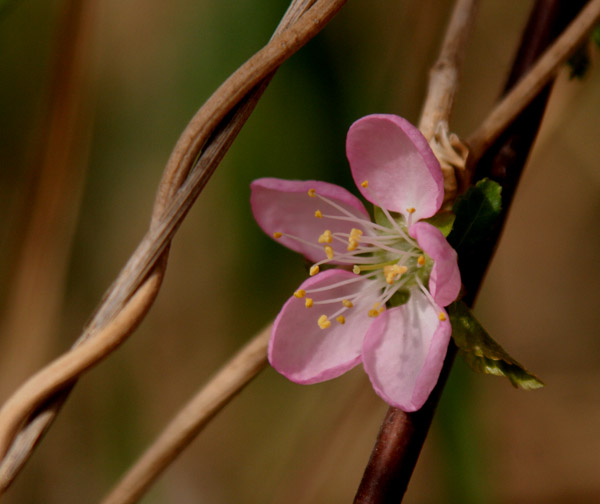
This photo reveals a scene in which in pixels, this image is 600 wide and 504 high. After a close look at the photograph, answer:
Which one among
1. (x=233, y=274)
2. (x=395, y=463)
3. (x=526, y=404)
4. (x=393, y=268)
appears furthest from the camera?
(x=526, y=404)

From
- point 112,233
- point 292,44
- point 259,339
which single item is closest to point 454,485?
point 259,339

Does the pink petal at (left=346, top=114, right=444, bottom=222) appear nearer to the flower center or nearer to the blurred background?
the flower center

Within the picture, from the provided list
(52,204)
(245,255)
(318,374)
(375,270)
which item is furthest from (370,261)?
(245,255)

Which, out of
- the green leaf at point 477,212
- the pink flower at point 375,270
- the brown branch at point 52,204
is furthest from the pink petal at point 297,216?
the brown branch at point 52,204

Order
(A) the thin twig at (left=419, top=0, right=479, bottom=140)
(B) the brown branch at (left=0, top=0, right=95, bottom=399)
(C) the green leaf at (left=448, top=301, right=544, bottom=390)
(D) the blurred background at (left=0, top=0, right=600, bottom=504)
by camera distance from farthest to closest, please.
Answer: (D) the blurred background at (left=0, top=0, right=600, bottom=504) → (B) the brown branch at (left=0, top=0, right=95, bottom=399) → (A) the thin twig at (left=419, top=0, right=479, bottom=140) → (C) the green leaf at (left=448, top=301, right=544, bottom=390)

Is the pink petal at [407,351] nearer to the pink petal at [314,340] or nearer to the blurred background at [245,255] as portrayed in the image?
the pink petal at [314,340]

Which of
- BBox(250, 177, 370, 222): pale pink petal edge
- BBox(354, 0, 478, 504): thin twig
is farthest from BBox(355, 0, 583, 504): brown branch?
BBox(250, 177, 370, 222): pale pink petal edge

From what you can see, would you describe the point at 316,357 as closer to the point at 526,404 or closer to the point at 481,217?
the point at 481,217
